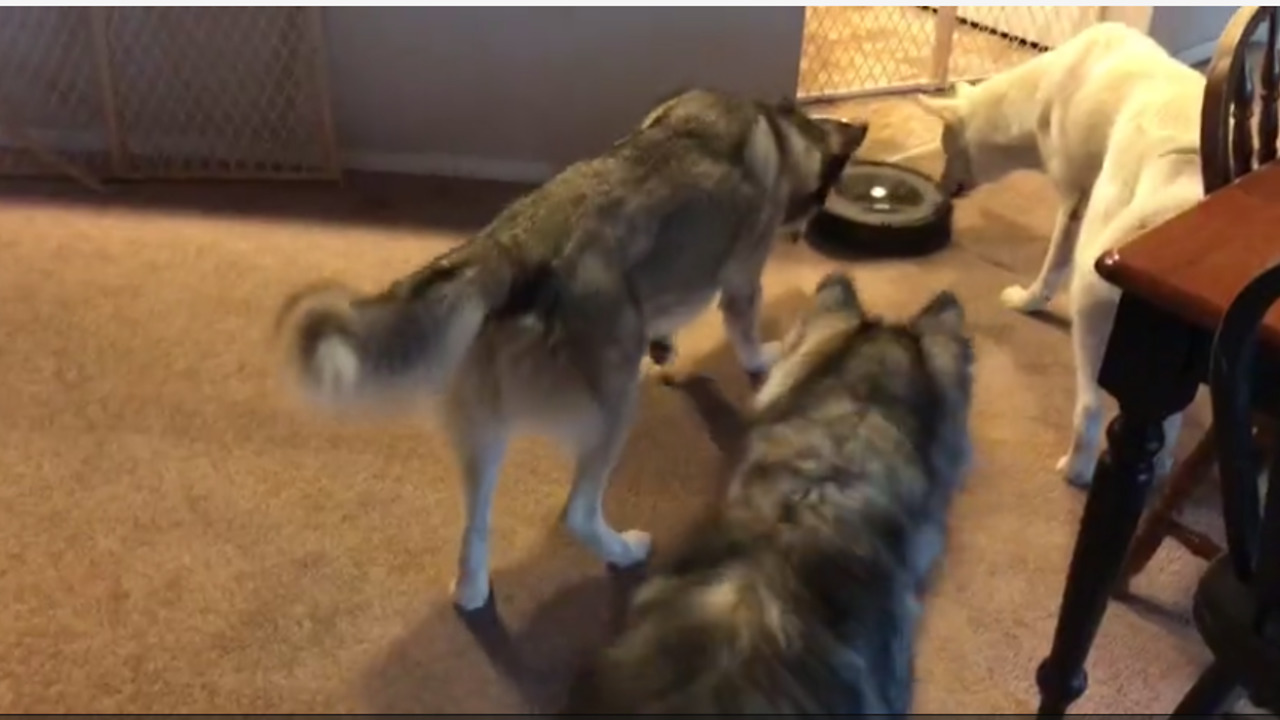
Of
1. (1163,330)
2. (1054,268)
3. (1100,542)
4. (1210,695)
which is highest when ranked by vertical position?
(1163,330)

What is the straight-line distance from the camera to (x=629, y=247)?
5.61 feet

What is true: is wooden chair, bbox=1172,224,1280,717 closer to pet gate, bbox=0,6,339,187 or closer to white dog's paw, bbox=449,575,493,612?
white dog's paw, bbox=449,575,493,612

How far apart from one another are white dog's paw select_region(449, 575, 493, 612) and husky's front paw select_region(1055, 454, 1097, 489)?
0.91 meters

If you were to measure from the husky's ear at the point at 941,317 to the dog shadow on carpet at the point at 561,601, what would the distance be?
47 centimetres

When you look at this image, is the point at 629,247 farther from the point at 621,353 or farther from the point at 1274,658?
the point at 1274,658

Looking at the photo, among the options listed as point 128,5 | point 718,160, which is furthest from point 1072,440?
point 128,5

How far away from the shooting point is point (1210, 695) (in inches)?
55.2

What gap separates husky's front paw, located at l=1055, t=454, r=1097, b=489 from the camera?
210cm

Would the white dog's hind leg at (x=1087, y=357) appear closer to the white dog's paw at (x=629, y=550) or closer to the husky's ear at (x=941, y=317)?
the husky's ear at (x=941, y=317)

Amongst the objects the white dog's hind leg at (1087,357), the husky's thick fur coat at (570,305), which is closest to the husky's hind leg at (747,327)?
the husky's thick fur coat at (570,305)

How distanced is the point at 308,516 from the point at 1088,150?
1.41 meters

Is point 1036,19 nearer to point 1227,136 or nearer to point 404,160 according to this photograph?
point 404,160

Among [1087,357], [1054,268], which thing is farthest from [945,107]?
[1087,357]

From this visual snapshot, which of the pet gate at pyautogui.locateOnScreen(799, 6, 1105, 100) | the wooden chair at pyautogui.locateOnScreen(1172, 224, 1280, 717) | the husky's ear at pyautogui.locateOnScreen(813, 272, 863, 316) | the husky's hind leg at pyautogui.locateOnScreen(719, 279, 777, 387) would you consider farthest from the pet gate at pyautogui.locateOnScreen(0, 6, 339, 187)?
the wooden chair at pyautogui.locateOnScreen(1172, 224, 1280, 717)
